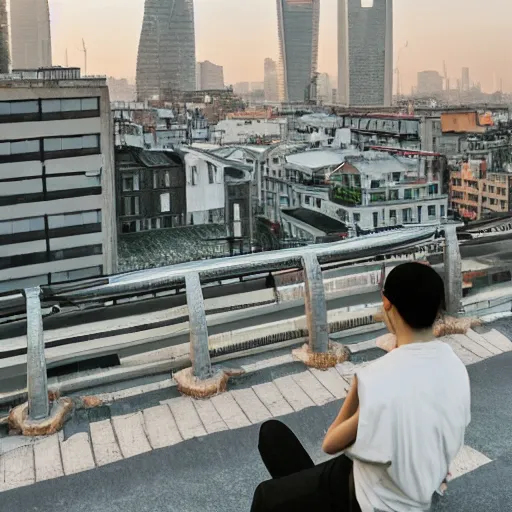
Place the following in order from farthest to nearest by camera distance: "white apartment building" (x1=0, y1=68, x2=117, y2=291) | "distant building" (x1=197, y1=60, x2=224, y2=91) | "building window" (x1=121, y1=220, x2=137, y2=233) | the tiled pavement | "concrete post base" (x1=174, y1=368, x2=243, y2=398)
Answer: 1. "distant building" (x1=197, y1=60, x2=224, y2=91)
2. "building window" (x1=121, y1=220, x2=137, y2=233)
3. "white apartment building" (x1=0, y1=68, x2=117, y2=291)
4. "concrete post base" (x1=174, y1=368, x2=243, y2=398)
5. the tiled pavement

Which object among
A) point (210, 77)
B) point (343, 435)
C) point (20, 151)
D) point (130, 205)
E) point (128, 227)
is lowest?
point (128, 227)

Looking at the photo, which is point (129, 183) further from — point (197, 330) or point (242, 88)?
point (197, 330)

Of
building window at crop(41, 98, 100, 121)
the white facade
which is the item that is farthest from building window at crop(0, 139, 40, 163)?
the white facade

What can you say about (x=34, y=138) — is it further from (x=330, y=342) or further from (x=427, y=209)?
(x=330, y=342)

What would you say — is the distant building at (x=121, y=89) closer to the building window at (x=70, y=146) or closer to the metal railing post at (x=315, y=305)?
the building window at (x=70, y=146)

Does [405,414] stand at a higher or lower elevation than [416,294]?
lower

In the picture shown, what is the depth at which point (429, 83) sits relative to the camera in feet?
30.0

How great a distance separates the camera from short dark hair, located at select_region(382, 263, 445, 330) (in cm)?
89

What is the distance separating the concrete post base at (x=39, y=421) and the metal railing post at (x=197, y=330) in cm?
36

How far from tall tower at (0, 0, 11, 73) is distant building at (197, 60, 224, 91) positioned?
2.43 metres

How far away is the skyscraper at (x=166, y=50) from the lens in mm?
8578

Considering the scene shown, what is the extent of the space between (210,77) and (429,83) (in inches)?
118

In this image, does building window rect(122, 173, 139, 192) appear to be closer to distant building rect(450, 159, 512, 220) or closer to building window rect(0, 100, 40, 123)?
building window rect(0, 100, 40, 123)

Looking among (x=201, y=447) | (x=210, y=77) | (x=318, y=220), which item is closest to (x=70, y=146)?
(x=210, y=77)
